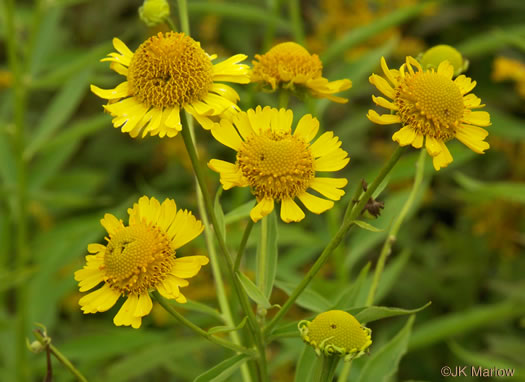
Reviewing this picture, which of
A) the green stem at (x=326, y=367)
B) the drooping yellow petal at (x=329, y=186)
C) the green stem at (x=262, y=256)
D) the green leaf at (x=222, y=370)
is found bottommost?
the green leaf at (x=222, y=370)

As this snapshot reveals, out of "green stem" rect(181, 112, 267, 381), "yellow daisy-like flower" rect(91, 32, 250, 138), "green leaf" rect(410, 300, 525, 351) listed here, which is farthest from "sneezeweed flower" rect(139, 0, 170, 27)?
"green leaf" rect(410, 300, 525, 351)

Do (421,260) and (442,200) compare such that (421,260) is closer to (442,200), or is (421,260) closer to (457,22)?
(442,200)

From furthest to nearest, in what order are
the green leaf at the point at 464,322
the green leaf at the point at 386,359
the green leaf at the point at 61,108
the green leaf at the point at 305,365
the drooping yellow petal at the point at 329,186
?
the green leaf at the point at 61,108, the green leaf at the point at 464,322, the green leaf at the point at 386,359, the green leaf at the point at 305,365, the drooping yellow petal at the point at 329,186

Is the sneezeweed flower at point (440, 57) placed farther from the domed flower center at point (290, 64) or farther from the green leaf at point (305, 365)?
the green leaf at point (305, 365)

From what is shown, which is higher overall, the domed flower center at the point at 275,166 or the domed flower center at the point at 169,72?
the domed flower center at the point at 169,72

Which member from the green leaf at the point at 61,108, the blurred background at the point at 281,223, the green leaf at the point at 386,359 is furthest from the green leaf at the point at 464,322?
the green leaf at the point at 61,108

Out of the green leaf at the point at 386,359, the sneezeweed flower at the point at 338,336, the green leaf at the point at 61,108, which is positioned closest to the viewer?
the sneezeweed flower at the point at 338,336

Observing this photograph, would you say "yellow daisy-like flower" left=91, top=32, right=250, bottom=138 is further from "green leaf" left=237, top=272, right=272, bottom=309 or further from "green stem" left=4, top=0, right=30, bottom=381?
"green stem" left=4, top=0, right=30, bottom=381

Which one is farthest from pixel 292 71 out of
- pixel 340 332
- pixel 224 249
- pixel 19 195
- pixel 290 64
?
pixel 19 195
